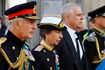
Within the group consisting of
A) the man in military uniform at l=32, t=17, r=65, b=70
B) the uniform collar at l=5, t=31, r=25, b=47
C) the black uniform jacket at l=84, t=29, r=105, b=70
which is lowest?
the black uniform jacket at l=84, t=29, r=105, b=70

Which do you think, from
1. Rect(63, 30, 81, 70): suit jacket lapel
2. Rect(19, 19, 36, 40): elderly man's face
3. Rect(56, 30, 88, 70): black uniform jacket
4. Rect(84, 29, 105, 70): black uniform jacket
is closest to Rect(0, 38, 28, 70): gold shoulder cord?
Rect(19, 19, 36, 40): elderly man's face

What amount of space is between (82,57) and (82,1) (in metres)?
6.63

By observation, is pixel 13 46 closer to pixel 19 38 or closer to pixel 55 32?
pixel 19 38

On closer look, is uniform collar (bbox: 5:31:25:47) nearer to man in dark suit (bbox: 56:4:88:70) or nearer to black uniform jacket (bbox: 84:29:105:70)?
man in dark suit (bbox: 56:4:88:70)

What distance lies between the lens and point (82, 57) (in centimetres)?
500

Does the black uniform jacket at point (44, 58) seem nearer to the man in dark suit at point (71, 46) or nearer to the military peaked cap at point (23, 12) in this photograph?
the man in dark suit at point (71, 46)

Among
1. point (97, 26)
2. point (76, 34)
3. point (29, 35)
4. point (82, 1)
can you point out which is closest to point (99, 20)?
point (97, 26)

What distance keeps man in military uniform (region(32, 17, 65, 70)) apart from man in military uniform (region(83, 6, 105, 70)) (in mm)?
1057

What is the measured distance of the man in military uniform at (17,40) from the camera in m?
3.55

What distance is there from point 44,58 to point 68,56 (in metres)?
0.64

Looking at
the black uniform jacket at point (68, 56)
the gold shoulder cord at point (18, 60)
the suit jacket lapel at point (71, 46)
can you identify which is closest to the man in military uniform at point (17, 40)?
the gold shoulder cord at point (18, 60)

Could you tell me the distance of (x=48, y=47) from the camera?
4.41m

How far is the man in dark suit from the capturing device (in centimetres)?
486

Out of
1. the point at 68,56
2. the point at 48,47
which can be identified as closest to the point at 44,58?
the point at 48,47
